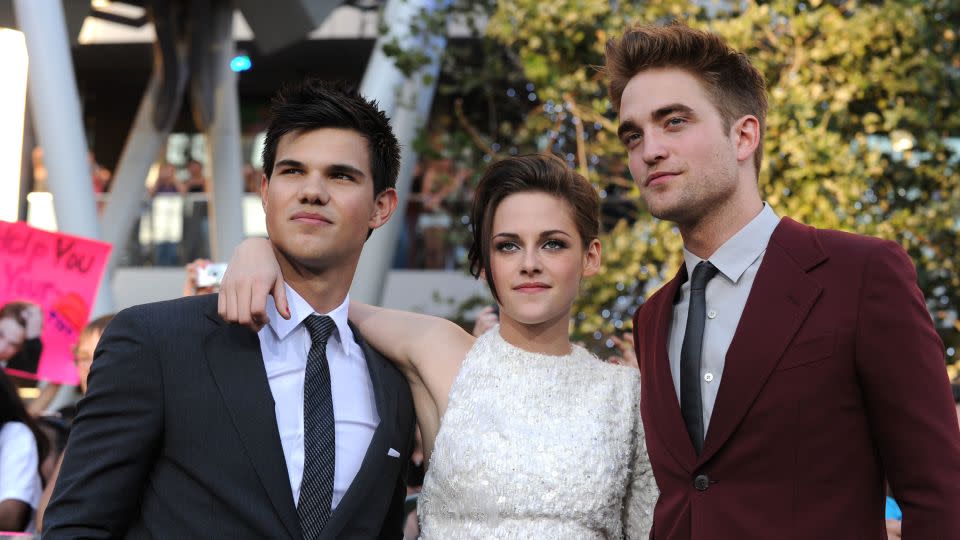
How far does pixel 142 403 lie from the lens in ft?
7.32

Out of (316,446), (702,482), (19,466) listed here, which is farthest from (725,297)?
(19,466)

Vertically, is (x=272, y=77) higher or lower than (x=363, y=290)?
higher

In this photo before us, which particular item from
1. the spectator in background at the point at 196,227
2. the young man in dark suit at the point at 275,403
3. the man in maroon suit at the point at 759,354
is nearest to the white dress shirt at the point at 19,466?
the young man in dark suit at the point at 275,403

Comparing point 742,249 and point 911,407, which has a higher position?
point 742,249

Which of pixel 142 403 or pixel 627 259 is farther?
pixel 627 259

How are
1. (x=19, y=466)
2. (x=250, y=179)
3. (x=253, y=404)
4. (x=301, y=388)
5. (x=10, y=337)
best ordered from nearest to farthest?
(x=253, y=404) < (x=301, y=388) < (x=19, y=466) < (x=10, y=337) < (x=250, y=179)

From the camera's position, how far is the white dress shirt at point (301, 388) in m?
2.35

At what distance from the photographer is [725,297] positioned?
2521 mm

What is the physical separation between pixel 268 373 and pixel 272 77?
1891 centimetres

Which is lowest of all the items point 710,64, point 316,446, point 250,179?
point 316,446

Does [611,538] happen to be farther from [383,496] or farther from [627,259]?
[627,259]

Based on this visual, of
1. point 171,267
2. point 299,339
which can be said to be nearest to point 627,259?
point 299,339

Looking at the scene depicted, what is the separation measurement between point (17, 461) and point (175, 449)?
7.98 feet

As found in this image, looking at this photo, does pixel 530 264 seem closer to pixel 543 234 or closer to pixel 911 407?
pixel 543 234
